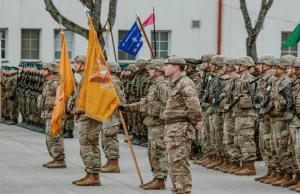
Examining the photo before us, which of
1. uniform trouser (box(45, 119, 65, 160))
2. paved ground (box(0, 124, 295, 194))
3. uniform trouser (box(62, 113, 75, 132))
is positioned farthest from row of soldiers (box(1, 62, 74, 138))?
uniform trouser (box(45, 119, 65, 160))

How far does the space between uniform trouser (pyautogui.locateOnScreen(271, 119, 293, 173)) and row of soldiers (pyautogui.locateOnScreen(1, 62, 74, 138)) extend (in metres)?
12.8

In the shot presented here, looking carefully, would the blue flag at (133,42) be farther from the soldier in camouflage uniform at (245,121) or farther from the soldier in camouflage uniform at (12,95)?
the soldier in camouflage uniform at (245,121)

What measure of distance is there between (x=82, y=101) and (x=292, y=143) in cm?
339

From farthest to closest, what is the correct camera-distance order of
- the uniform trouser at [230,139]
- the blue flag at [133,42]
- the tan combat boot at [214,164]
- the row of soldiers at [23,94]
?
the row of soldiers at [23,94]
the blue flag at [133,42]
the tan combat boot at [214,164]
the uniform trouser at [230,139]

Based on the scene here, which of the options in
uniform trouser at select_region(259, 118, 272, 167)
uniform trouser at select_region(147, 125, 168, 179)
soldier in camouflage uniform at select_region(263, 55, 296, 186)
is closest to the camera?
uniform trouser at select_region(147, 125, 168, 179)

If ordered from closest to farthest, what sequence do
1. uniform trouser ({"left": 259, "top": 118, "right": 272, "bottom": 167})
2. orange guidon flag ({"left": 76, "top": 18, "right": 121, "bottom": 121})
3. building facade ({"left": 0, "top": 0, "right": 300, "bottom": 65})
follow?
orange guidon flag ({"left": 76, "top": 18, "right": 121, "bottom": 121})
uniform trouser ({"left": 259, "top": 118, "right": 272, "bottom": 167})
building facade ({"left": 0, "top": 0, "right": 300, "bottom": 65})

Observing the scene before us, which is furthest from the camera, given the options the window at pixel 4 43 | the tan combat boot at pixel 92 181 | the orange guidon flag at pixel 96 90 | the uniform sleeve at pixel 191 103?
the window at pixel 4 43

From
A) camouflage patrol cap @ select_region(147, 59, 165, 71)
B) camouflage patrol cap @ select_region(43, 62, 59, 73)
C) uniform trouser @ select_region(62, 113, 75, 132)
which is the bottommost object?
uniform trouser @ select_region(62, 113, 75, 132)

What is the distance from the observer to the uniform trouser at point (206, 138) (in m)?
20.1

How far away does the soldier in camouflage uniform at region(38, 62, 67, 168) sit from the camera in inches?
757

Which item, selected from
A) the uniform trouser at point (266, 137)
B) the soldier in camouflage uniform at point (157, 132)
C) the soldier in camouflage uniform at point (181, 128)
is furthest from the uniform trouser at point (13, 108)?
the soldier in camouflage uniform at point (181, 128)

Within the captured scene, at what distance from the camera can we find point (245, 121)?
18594mm

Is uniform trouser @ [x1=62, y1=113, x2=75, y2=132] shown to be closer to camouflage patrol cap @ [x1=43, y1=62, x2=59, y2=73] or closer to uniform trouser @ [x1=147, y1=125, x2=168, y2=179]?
camouflage patrol cap @ [x1=43, y1=62, x2=59, y2=73]


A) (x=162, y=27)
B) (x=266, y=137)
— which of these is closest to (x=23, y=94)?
(x=162, y=27)
